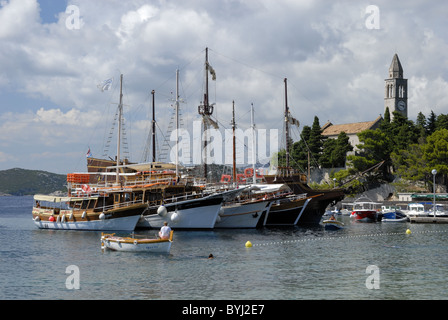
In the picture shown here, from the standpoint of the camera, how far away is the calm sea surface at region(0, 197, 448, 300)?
25.4 metres

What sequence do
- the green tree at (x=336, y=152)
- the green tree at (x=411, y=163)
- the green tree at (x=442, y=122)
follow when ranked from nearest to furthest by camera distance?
the green tree at (x=411, y=163) → the green tree at (x=442, y=122) → the green tree at (x=336, y=152)

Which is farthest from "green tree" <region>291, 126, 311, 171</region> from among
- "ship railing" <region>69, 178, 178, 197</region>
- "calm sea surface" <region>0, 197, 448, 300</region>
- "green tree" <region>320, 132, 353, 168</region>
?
"calm sea surface" <region>0, 197, 448, 300</region>

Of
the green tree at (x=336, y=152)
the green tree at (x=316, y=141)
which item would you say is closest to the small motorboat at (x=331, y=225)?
the green tree at (x=336, y=152)

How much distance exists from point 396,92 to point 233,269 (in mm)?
153377

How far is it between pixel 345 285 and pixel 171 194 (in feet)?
102

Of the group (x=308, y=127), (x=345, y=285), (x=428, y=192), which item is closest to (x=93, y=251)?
(x=345, y=285)

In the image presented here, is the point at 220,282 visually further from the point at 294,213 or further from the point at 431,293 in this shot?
the point at 294,213

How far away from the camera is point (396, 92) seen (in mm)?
171875

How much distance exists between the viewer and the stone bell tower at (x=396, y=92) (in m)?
172

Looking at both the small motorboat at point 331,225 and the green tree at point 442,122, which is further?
the green tree at point 442,122

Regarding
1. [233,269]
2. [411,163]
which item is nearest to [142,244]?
[233,269]

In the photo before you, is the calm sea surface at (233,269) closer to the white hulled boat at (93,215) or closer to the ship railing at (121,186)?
the white hulled boat at (93,215)

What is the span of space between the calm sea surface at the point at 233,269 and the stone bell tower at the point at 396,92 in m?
129

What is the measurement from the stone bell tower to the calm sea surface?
424 ft
